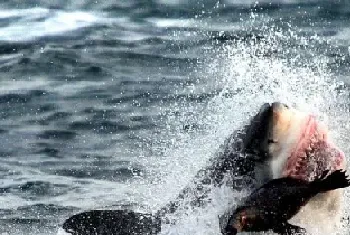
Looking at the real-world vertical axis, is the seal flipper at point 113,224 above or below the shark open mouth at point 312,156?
below

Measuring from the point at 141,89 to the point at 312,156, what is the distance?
20.8ft

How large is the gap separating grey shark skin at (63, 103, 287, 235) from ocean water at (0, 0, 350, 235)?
0.36 feet

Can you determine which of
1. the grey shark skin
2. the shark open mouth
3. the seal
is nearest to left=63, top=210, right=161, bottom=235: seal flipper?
the grey shark skin

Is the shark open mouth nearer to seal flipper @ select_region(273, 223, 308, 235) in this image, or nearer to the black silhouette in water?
the black silhouette in water

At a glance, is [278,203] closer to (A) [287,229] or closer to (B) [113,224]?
(A) [287,229]

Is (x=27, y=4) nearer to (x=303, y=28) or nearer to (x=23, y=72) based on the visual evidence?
(x=23, y=72)

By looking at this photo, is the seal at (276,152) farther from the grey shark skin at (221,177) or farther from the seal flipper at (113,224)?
the seal flipper at (113,224)

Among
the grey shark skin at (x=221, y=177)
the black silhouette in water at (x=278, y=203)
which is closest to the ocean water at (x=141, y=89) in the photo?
the grey shark skin at (x=221, y=177)

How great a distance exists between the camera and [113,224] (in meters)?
6.59

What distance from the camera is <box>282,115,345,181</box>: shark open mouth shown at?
5617 mm

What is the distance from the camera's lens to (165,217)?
21.3 feet

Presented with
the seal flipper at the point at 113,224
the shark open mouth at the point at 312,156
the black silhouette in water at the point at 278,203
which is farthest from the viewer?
the seal flipper at the point at 113,224

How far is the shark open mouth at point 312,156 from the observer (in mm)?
5617

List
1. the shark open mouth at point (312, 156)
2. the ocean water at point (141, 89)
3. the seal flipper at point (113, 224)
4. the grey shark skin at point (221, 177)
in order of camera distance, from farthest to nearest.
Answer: the ocean water at point (141, 89), the seal flipper at point (113, 224), the grey shark skin at point (221, 177), the shark open mouth at point (312, 156)
